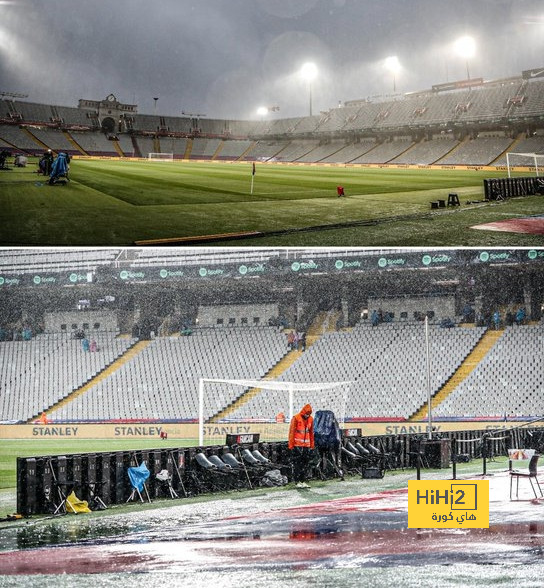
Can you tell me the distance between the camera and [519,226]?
7105 millimetres

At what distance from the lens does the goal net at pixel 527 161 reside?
6945 millimetres

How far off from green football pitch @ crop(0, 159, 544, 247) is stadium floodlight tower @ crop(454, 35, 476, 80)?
3.22ft

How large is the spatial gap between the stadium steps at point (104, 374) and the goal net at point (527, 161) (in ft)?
25.5

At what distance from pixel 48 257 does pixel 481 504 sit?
6009 mm

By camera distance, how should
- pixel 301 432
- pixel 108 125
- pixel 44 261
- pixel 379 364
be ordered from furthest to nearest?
1. pixel 379 364
2. pixel 44 261
3. pixel 301 432
4. pixel 108 125

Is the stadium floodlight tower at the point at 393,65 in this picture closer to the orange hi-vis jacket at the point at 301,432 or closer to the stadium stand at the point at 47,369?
the orange hi-vis jacket at the point at 301,432

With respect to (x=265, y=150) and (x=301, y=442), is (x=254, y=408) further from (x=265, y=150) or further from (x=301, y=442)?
(x=265, y=150)

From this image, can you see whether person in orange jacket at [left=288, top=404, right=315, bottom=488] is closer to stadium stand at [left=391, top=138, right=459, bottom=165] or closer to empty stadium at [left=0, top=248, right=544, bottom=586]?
empty stadium at [left=0, top=248, right=544, bottom=586]

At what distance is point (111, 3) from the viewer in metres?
7.15

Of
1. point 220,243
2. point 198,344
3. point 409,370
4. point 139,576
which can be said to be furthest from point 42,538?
point 409,370

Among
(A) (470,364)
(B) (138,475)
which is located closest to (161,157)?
(B) (138,475)

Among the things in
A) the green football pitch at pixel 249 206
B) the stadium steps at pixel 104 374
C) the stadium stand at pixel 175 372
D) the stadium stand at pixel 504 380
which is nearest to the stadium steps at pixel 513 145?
the green football pitch at pixel 249 206

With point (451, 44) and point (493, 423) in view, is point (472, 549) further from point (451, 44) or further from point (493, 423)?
point (493, 423)

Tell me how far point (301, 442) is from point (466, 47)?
404 cm
